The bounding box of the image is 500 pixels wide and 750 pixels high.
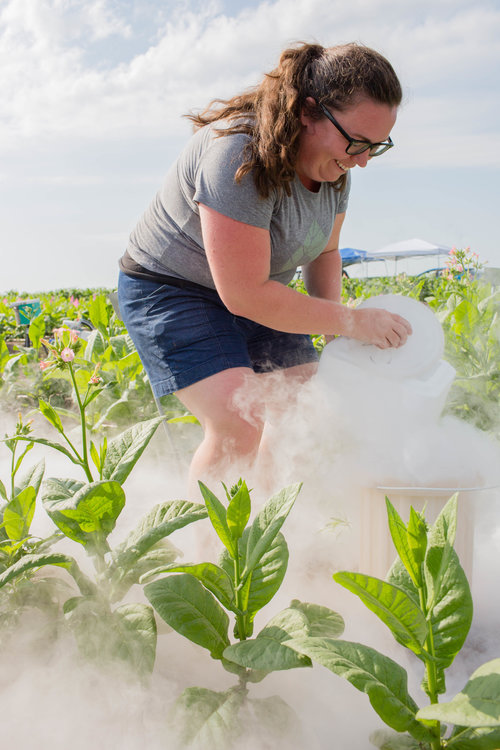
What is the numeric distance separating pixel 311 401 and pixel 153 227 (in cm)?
72

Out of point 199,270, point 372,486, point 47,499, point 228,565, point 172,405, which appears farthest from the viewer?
point 172,405

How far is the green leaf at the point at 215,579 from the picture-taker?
4.17ft

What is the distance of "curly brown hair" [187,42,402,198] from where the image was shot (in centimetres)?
155

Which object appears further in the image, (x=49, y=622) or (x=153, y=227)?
(x=153, y=227)

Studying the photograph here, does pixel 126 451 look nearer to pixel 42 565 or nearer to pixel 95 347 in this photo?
pixel 42 565

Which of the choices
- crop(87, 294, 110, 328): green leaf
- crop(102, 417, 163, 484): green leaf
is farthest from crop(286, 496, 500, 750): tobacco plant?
crop(87, 294, 110, 328): green leaf

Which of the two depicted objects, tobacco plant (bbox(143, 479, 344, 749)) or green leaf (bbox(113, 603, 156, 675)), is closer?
tobacco plant (bbox(143, 479, 344, 749))

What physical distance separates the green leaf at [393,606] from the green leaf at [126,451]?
634 mm

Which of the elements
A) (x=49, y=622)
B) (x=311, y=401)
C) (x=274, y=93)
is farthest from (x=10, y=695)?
(x=274, y=93)

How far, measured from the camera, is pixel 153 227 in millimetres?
1953

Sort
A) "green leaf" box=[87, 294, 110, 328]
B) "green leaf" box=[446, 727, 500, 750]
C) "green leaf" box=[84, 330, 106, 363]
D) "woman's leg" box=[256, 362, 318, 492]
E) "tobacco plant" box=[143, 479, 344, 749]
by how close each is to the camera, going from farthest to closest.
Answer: "green leaf" box=[87, 294, 110, 328]
"green leaf" box=[84, 330, 106, 363]
"woman's leg" box=[256, 362, 318, 492]
"tobacco plant" box=[143, 479, 344, 749]
"green leaf" box=[446, 727, 500, 750]

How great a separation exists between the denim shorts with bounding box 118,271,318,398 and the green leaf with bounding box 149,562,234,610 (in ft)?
2.11

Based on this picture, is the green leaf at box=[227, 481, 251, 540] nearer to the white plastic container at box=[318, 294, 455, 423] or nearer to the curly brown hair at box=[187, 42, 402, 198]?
the white plastic container at box=[318, 294, 455, 423]

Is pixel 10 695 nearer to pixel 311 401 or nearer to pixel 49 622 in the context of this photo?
pixel 49 622
